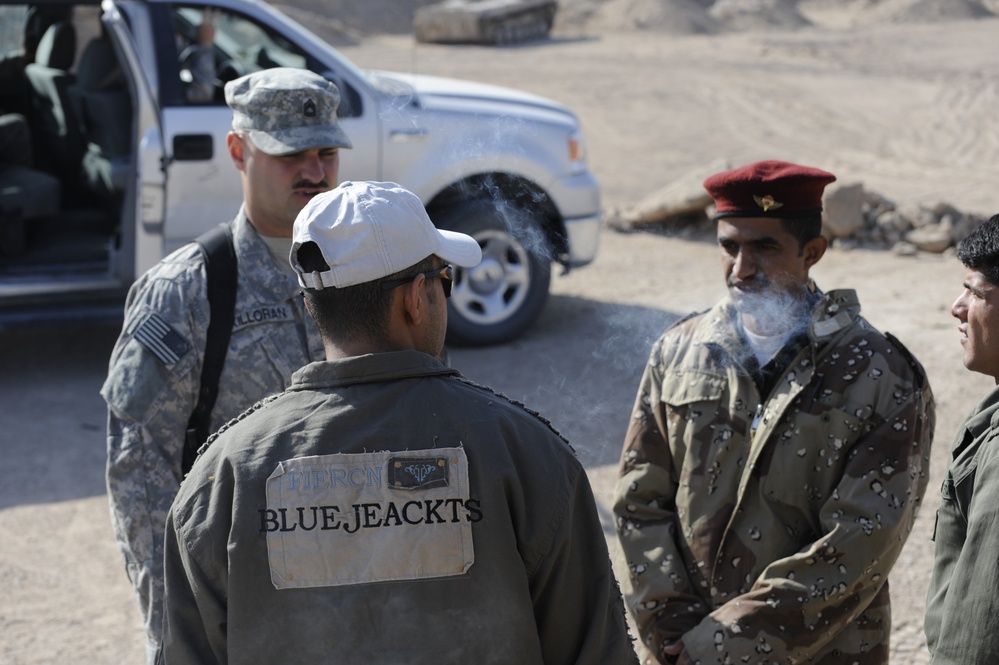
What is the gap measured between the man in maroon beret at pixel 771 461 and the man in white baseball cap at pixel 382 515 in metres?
0.93

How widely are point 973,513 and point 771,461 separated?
0.72 metres

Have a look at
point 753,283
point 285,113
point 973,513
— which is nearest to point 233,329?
point 285,113

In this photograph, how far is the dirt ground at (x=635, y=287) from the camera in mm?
5039

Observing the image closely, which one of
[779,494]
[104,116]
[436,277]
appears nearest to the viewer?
[436,277]

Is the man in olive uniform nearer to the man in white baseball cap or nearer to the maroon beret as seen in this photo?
the maroon beret

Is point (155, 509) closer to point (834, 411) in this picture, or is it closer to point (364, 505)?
point (364, 505)

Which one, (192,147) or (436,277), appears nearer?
(436,277)

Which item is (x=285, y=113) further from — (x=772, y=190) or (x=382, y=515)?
(x=382, y=515)

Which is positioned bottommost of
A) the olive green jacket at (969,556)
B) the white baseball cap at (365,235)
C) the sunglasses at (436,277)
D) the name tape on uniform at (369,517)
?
the olive green jacket at (969,556)

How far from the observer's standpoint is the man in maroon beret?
8.98ft

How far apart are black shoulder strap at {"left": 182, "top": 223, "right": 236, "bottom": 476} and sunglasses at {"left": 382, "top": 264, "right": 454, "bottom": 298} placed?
102 centimetres

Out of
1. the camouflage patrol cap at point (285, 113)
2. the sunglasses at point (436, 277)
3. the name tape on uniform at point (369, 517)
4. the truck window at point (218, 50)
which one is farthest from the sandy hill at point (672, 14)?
the name tape on uniform at point (369, 517)

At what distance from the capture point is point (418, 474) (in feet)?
6.19

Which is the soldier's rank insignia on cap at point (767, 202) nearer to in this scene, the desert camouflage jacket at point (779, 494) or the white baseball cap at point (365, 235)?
the desert camouflage jacket at point (779, 494)
